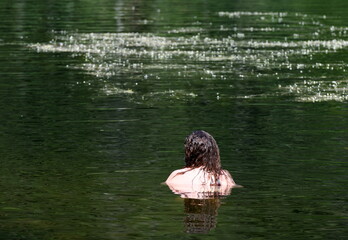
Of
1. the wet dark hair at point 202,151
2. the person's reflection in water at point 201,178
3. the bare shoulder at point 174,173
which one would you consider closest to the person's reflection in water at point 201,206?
the person's reflection in water at point 201,178

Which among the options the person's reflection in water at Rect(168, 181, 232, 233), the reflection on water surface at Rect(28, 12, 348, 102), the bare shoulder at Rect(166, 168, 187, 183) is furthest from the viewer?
the reflection on water surface at Rect(28, 12, 348, 102)

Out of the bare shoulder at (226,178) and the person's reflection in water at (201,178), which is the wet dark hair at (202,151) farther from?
the bare shoulder at (226,178)

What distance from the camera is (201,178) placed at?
1717 cm

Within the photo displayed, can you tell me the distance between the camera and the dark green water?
15828 mm

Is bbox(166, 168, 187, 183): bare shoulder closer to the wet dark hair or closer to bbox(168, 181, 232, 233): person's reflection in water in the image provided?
bbox(168, 181, 232, 233): person's reflection in water

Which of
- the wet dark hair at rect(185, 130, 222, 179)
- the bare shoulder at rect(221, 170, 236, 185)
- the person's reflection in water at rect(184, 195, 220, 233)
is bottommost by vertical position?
the person's reflection in water at rect(184, 195, 220, 233)

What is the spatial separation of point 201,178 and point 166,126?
24.5ft

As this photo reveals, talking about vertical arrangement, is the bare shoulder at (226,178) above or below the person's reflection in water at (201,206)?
above

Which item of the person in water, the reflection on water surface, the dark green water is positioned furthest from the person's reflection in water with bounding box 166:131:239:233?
the reflection on water surface

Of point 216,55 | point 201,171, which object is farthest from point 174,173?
point 216,55

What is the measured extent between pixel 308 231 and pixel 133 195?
10.9 ft

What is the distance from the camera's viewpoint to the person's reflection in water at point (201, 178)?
55.1 feet

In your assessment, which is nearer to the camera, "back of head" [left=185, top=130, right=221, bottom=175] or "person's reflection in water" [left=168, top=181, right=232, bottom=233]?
"person's reflection in water" [left=168, top=181, right=232, bottom=233]

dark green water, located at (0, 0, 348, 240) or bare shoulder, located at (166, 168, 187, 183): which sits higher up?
bare shoulder, located at (166, 168, 187, 183)
